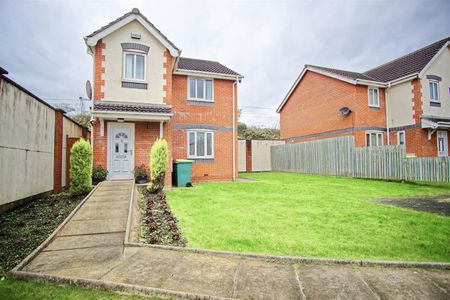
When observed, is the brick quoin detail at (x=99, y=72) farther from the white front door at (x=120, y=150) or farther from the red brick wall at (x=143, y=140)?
the red brick wall at (x=143, y=140)

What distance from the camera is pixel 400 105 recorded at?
57.2ft

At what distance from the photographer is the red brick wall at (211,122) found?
13125 mm

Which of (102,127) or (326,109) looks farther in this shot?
(326,109)

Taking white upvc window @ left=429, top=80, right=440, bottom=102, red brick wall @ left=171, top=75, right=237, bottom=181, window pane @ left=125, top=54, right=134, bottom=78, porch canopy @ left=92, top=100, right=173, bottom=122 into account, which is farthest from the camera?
white upvc window @ left=429, top=80, right=440, bottom=102

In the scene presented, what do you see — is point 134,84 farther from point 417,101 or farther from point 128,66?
point 417,101

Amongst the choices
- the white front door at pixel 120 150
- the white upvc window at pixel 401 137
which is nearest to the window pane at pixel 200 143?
the white front door at pixel 120 150

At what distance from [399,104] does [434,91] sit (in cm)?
275

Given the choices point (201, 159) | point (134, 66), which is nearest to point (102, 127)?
point (134, 66)

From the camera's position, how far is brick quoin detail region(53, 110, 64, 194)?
8899 mm

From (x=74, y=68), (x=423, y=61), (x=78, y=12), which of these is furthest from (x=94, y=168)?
(x=74, y=68)

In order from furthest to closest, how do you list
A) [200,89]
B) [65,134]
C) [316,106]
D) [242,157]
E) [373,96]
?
[242,157] < [316,106] < [373,96] < [200,89] < [65,134]

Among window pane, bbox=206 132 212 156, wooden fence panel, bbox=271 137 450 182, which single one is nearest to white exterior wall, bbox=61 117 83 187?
window pane, bbox=206 132 212 156

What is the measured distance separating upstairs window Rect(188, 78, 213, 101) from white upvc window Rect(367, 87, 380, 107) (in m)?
12.8

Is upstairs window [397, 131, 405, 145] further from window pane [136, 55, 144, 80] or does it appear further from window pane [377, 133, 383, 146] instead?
window pane [136, 55, 144, 80]
